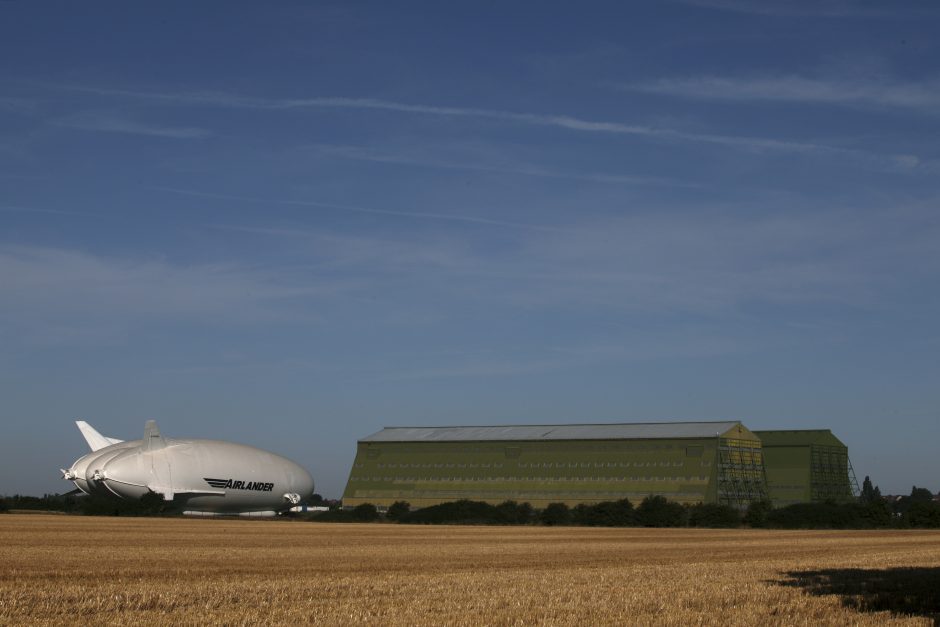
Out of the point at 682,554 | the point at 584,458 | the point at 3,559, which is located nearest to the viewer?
the point at 3,559

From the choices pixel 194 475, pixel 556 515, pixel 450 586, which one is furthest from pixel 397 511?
pixel 450 586

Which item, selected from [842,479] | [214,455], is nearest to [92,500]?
[214,455]

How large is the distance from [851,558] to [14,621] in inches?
1348

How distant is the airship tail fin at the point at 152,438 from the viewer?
117625mm

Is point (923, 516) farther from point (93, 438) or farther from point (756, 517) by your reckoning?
point (93, 438)

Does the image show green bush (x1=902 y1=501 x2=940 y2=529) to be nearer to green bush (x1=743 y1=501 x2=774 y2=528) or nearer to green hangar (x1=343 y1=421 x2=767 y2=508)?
green bush (x1=743 y1=501 x2=774 y2=528)

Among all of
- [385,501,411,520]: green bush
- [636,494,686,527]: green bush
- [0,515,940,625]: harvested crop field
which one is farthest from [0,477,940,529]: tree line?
[0,515,940,625]: harvested crop field

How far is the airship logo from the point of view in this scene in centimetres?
12075

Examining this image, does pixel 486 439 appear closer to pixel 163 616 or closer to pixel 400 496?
pixel 400 496

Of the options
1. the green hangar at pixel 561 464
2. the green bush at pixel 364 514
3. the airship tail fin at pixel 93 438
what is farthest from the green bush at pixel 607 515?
the airship tail fin at pixel 93 438

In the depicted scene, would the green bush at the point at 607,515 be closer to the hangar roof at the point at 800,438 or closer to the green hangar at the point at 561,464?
the green hangar at the point at 561,464

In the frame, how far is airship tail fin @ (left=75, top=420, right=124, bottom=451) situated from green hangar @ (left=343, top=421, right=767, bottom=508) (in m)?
31.9

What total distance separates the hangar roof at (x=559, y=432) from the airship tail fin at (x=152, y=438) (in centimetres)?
3742

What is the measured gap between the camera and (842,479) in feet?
471
